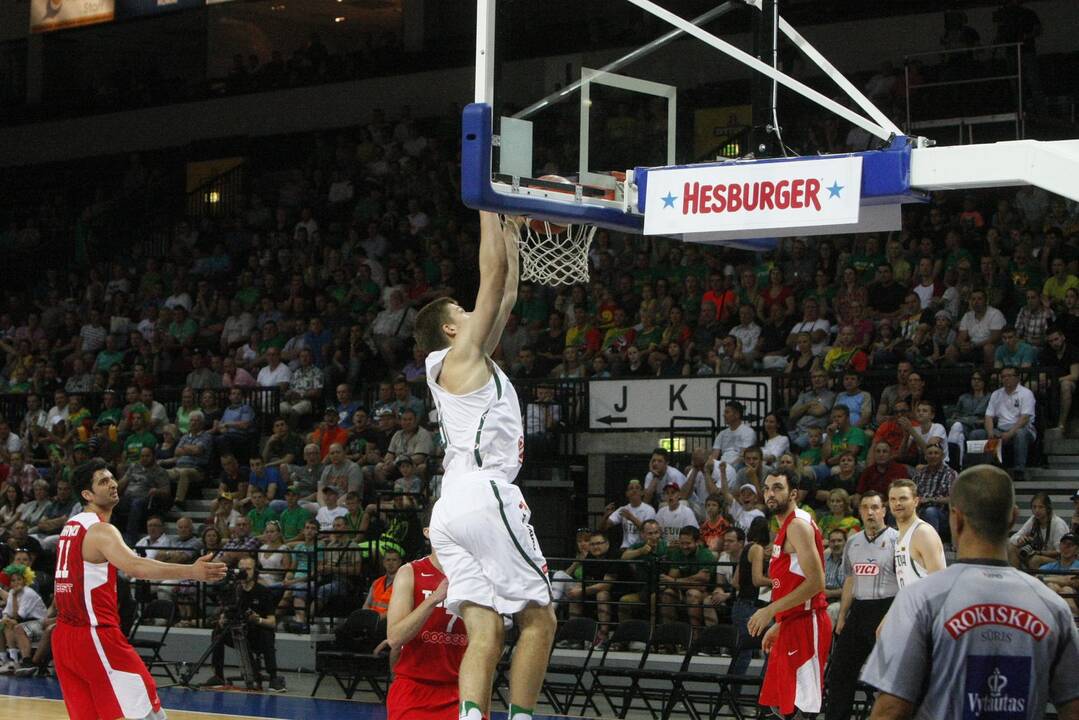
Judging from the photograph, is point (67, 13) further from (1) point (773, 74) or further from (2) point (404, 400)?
(1) point (773, 74)

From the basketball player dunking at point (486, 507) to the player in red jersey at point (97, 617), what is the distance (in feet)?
7.92

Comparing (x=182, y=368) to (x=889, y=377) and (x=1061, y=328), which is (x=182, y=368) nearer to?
(x=889, y=377)

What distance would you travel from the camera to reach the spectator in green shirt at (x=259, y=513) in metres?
16.6

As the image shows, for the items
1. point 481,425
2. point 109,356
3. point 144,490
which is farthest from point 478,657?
point 109,356

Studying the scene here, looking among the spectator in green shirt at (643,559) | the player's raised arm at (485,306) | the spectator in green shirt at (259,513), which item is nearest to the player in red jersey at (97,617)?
the player's raised arm at (485,306)

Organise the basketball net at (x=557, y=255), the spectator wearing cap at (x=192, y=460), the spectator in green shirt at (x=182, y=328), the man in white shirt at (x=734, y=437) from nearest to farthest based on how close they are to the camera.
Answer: the basketball net at (x=557, y=255) → the man in white shirt at (x=734, y=437) → the spectator wearing cap at (x=192, y=460) → the spectator in green shirt at (x=182, y=328)

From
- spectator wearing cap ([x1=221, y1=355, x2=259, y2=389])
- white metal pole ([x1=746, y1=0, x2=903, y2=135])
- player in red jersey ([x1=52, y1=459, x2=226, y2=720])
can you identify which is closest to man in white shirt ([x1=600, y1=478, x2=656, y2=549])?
spectator wearing cap ([x1=221, y1=355, x2=259, y2=389])

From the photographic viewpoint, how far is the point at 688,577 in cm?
1330

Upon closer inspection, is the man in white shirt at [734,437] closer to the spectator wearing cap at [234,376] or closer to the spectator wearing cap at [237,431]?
the spectator wearing cap at [237,431]

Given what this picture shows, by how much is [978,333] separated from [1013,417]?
1.28 meters

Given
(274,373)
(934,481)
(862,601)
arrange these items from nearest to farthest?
(862,601)
(934,481)
(274,373)

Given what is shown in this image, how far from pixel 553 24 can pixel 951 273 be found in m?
7.21

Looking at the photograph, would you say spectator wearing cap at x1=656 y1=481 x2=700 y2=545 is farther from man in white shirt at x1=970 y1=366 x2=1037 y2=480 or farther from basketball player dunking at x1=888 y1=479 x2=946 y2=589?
basketball player dunking at x1=888 y1=479 x2=946 y2=589

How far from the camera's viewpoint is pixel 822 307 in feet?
51.2
